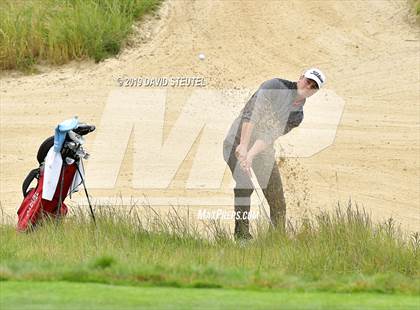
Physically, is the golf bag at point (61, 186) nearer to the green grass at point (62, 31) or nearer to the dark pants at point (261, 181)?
the dark pants at point (261, 181)

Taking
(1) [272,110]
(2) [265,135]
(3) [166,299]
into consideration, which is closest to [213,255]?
(2) [265,135]

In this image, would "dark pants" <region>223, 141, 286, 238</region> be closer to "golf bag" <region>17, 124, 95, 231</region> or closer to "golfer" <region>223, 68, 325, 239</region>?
"golfer" <region>223, 68, 325, 239</region>

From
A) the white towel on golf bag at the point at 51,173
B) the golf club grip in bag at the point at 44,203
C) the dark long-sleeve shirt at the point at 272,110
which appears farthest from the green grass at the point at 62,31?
the dark long-sleeve shirt at the point at 272,110

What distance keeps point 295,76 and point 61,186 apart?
272 inches

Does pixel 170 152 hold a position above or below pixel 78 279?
below

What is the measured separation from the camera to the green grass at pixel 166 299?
6363mm

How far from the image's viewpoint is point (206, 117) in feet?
52.1

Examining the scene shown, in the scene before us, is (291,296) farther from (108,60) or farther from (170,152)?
(108,60)

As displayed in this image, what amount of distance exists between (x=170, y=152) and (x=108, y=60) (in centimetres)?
232

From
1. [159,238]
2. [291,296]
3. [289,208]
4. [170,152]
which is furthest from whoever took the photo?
[170,152]

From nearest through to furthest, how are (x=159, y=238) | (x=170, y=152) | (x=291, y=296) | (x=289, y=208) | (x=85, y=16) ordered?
1. (x=291, y=296)
2. (x=159, y=238)
3. (x=289, y=208)
4. (x=170, y=152)
5. (x=85, y=16)

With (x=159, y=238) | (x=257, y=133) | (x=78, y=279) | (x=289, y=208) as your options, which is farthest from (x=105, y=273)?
(x=289, y=208)

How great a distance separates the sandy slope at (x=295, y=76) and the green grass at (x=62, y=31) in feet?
0.74

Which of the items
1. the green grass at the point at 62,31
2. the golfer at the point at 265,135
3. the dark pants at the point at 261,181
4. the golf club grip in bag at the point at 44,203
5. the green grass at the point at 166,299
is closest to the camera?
→ the green grass at the point at 166,299
